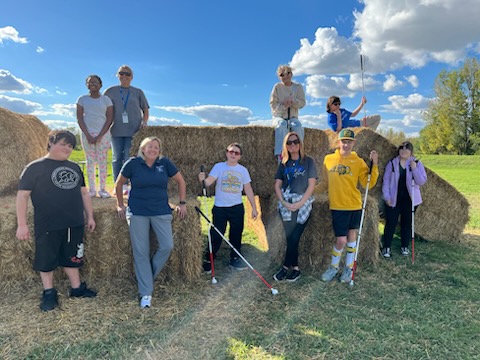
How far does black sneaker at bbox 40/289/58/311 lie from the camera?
3.87 meters

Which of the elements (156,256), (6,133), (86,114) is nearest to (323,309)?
(156,256)

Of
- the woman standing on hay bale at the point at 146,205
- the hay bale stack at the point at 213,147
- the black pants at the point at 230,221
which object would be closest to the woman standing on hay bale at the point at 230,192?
the black pants at the point at 230,221

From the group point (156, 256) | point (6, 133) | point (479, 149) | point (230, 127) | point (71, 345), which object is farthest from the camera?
point (479, 149)

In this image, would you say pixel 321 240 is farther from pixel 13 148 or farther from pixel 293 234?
pixel 13 148

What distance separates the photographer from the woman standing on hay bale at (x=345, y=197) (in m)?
4.62

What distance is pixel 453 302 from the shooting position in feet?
13.5

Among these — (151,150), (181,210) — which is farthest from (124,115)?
(181,210)

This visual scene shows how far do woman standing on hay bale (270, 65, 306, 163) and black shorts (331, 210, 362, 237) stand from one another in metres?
1.65

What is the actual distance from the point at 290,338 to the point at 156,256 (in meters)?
1.84

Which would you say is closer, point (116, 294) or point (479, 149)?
point (116, 294)

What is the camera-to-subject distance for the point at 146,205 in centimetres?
404

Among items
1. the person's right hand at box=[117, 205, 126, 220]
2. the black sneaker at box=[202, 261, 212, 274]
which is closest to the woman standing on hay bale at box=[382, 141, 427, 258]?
the black sneaker at box=[202, 261, 212, 274]

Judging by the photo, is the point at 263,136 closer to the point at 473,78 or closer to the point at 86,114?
the point at 86,114

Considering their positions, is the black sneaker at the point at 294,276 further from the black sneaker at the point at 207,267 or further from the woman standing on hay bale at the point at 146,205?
the woman standing on hay bale at the point at 146,205
